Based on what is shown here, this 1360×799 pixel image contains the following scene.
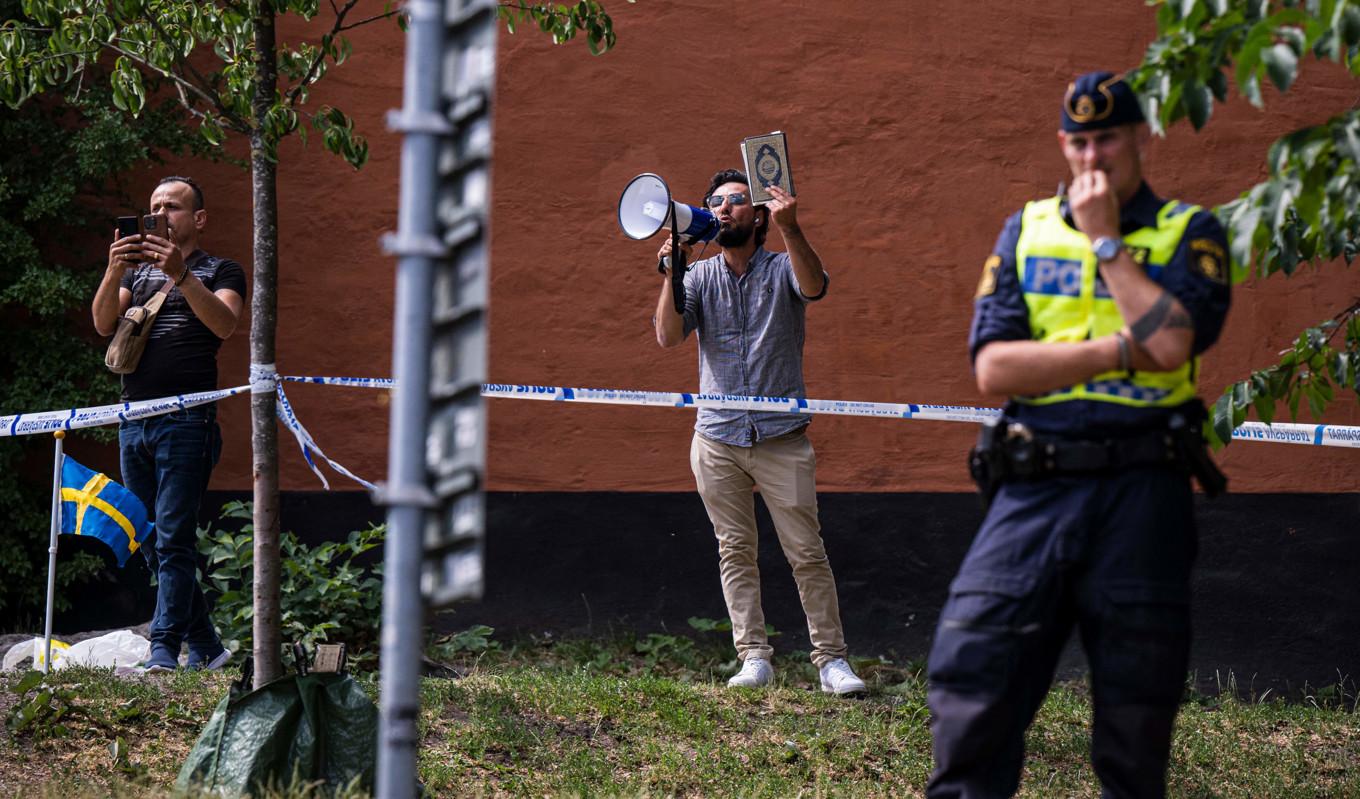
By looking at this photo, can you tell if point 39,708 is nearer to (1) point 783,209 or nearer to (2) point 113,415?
(2) point 113,415

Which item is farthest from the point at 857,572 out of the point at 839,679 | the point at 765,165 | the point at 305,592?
the point at 305,592

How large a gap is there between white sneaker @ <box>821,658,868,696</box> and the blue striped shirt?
1.01 meters

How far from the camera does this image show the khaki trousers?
6.09 metres

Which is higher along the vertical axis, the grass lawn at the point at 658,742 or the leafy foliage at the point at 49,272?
the leafy foliage at the point at 49,272

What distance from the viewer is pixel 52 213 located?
23.5ft

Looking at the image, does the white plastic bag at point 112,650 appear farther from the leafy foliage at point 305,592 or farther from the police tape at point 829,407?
the police tape at point 829,407

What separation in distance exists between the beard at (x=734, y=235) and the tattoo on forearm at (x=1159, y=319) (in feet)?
10.5

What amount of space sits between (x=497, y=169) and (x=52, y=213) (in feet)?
7.34

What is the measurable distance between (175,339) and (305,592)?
4.38 ft

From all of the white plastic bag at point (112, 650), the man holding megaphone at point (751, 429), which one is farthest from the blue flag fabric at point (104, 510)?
the man holding megaphone at point (751, 429)

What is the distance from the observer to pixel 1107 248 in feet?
10.2

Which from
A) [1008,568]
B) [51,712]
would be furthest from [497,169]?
[1008,568]

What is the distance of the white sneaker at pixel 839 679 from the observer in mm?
6035

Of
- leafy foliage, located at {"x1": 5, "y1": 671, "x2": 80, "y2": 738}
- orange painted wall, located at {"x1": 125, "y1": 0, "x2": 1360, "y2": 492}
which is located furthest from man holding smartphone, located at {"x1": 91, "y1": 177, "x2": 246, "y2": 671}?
orange painted wall, located at {"x1": 125, "y1": 0, "x2": 1360, "y2": 492}
